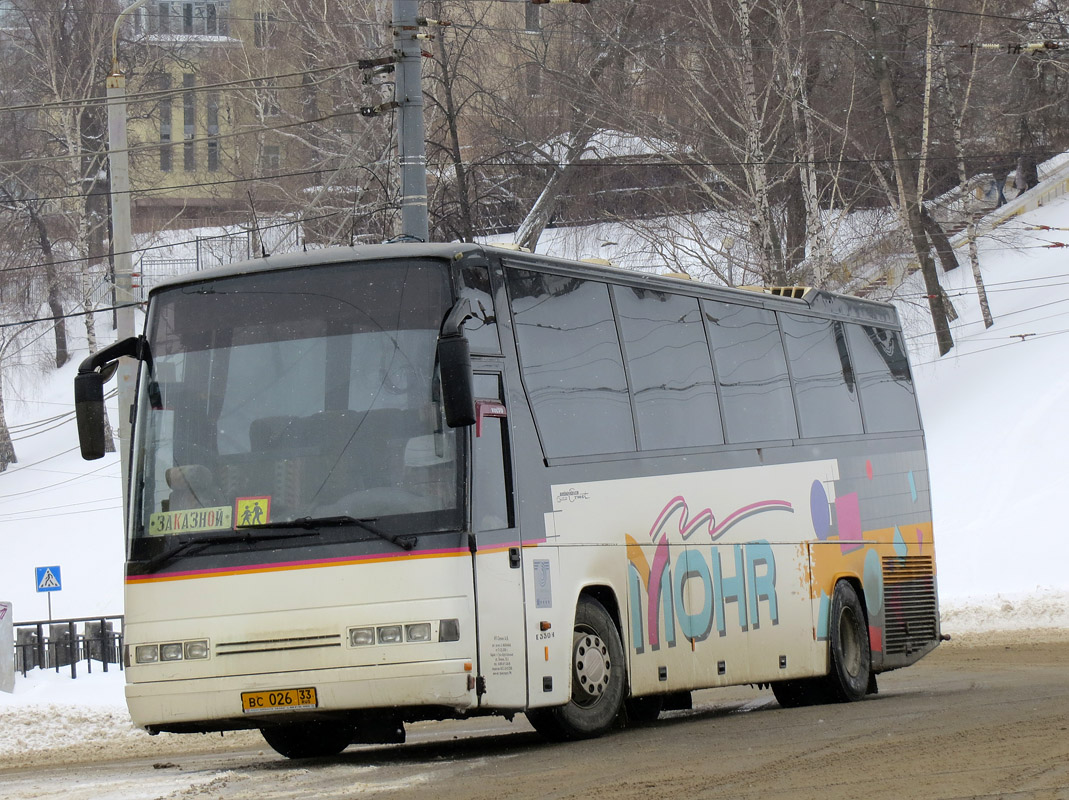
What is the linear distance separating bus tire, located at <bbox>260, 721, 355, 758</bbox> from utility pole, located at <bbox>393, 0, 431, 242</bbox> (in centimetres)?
629

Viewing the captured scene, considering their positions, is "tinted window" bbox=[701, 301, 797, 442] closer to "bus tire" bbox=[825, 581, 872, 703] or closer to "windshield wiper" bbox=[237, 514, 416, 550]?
"bus tire" bbox=[825, 581, 872, 703]

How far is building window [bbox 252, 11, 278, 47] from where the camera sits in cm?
5144

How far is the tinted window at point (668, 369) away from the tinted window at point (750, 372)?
247 mm

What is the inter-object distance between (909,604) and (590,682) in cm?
670

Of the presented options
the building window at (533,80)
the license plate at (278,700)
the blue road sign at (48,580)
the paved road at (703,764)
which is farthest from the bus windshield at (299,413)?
the building window at (533,80)

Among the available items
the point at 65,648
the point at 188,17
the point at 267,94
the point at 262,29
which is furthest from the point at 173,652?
the point at 188,17

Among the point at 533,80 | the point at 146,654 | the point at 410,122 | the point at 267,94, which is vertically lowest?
the point at 146,654

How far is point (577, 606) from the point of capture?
34.1ft

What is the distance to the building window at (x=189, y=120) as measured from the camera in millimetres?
65438

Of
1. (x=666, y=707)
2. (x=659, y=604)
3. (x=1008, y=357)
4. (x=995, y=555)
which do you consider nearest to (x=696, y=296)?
(x=659, y=604)

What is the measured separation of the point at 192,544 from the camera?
952 cm

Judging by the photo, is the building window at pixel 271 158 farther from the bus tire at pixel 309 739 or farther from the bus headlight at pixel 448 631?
the bus headlight at pixel 448 631

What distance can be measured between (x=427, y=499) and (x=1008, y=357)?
95.8ft

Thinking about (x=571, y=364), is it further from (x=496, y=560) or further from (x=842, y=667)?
(x=842, y=667)
